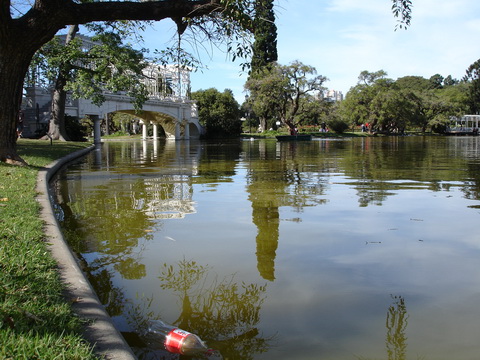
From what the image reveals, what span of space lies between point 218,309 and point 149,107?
159 feet

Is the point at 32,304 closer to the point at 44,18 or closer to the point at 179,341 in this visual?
the point at 179,341

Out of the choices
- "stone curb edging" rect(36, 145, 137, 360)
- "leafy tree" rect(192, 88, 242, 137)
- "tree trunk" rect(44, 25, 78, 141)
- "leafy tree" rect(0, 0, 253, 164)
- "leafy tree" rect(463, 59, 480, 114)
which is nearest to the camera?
"stone curb edging" rect(36, 145, 137, 360)

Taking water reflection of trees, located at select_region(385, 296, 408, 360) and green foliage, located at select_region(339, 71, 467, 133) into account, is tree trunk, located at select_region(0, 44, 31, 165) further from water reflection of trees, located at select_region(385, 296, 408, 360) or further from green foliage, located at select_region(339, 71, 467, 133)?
green foliage, located at select_region(339, 71, 467, 133)

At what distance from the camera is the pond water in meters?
3.11

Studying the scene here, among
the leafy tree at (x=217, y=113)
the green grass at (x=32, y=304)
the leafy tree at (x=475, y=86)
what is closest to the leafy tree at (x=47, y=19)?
the green grass at (x=32, y=304)

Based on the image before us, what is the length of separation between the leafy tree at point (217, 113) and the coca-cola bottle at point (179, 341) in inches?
2562

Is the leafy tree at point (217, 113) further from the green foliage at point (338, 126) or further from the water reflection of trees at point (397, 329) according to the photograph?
the water reflection of trees at point (397, 329)

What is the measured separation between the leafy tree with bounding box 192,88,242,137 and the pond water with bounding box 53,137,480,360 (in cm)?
5974

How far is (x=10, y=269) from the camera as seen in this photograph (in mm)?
3422

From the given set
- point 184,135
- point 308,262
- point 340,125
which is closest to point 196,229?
point 308,262

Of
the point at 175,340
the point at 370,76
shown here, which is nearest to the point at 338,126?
the point at 370,76

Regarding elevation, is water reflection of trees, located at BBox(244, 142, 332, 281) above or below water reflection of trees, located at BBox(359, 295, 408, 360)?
above

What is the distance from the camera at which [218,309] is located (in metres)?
3.57

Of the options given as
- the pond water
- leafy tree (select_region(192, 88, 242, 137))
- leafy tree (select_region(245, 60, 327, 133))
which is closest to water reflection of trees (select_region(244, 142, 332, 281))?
the pond water
